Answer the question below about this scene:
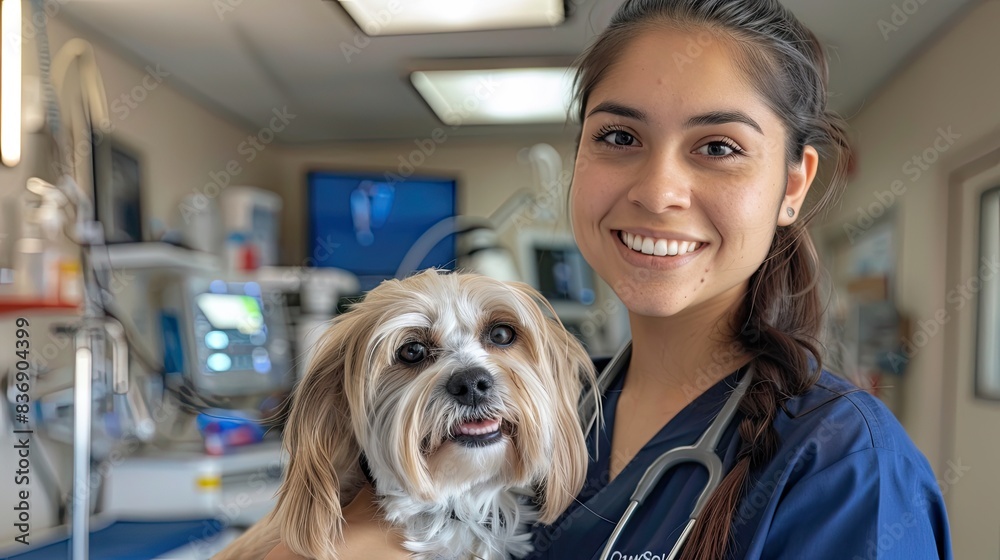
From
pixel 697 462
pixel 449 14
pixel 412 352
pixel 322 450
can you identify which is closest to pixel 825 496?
pixel 697 462

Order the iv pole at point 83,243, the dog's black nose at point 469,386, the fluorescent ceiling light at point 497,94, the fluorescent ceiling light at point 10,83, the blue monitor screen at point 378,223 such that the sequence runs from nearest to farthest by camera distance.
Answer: the dog's black nose at point 469,386
the fluorescent ceiling light at point 10,83
the iv pole at point 83,243
the fluorescent ceiling light at point 497,94
the blue monitor screen at point 378,223

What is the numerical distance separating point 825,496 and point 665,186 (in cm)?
42

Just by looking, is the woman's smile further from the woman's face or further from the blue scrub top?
the blue scrub top

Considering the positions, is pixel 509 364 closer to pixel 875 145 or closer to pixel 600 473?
pixel 600 473

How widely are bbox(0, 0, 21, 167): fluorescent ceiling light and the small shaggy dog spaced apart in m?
0.70

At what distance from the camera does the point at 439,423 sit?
92 centimetres

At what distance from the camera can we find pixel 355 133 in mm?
2105

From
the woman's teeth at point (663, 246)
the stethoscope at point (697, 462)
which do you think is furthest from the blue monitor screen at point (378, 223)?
the stethoscope at point (697, 462)

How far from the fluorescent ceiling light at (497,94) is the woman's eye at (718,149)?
1.89 ft

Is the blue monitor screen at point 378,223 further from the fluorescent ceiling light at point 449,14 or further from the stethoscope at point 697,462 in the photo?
the stethoscope at point 697,462

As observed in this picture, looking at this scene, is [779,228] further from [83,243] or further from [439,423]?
[83,243]

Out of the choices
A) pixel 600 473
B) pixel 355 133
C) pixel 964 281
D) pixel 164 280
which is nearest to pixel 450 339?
pixel 600 473

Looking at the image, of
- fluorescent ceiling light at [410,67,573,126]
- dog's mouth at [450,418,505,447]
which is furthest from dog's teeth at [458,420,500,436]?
fluorescent ceiling light at [410,67,573,126]

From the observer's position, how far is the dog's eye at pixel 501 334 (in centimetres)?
106
